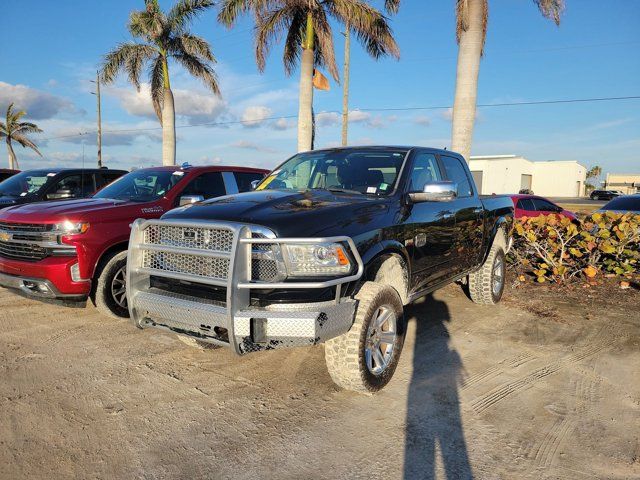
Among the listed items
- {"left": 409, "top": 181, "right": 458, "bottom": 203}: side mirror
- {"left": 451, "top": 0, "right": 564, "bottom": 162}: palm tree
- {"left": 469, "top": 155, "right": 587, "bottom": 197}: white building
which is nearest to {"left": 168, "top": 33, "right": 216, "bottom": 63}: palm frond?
{"left": 451, "top": 0, "right": 564, "bottom": 162}: palm tree

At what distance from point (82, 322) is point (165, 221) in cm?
267

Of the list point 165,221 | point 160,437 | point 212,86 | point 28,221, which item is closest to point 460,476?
point 160,437

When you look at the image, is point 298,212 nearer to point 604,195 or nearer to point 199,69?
point 199,69

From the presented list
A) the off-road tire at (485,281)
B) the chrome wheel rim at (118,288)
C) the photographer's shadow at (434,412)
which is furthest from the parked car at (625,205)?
the chrome wheel rim at (118,288)

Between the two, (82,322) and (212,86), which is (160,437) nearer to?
(82,322)

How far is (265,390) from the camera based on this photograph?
3.72m

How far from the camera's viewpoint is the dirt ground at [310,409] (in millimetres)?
2762

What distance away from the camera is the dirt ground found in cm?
276

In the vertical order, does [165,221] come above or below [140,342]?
above

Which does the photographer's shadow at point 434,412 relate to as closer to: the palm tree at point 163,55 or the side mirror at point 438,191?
the side mirror at point 438,191

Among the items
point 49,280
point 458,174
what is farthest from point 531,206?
point 49,280

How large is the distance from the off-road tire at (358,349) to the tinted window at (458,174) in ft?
7.79

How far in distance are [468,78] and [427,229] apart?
23.1 ft

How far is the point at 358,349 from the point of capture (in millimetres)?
3340
